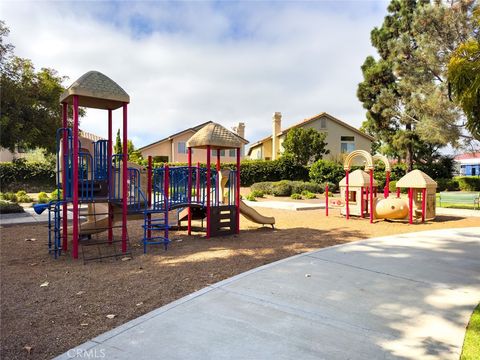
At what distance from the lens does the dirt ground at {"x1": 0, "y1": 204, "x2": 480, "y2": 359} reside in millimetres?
3840

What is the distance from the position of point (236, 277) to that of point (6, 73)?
15.2 metres

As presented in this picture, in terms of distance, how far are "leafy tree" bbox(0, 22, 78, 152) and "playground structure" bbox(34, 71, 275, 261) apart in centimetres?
784

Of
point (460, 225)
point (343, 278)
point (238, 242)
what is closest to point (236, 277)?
point (343, 278)

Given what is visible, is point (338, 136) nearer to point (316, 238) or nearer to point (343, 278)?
point (316, 238)

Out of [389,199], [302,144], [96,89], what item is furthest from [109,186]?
[302,144]

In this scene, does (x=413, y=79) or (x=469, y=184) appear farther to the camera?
(x=469, y=184)

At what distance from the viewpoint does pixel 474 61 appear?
4605 millimetres

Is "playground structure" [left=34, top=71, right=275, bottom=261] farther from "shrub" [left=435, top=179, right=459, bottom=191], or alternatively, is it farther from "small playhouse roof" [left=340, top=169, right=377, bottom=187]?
"shrub" [left=435, top=179, right=459, bottom=191]

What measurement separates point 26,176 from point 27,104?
14322 mm

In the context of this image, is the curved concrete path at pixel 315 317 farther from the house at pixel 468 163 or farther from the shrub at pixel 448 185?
the house at pixel 468 163

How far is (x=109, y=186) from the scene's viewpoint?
25.1 ft

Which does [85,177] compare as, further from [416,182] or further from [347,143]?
[347,143]

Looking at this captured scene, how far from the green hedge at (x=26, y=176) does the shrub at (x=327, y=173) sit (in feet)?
66.0

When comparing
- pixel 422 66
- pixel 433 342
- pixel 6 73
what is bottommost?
pixel 433 342
